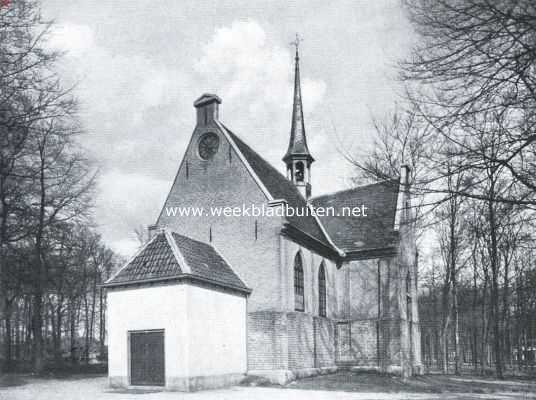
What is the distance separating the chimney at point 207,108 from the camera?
2283cm

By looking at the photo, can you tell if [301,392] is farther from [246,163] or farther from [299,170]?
[299,170]

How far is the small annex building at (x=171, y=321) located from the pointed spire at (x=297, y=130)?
40.8 feet

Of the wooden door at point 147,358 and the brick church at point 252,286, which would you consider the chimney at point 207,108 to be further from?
the wooden door at point 147,358

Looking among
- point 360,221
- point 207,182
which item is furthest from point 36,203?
point 360,221

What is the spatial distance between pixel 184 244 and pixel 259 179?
429 cm

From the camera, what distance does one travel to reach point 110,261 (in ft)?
171

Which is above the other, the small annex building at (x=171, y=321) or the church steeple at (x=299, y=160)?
the church steeple at (x=299, y=160)

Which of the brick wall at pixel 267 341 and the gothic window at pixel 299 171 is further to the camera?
the gothic window at pixel 299 171

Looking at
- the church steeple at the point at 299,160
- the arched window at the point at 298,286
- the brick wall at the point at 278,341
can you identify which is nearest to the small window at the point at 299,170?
the church steeple at the point at 299,160

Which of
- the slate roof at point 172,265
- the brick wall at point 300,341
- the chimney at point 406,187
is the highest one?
the chimney at point 406,187

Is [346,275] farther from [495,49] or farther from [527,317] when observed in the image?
[527,317]

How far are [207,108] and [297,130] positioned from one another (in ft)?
29.0

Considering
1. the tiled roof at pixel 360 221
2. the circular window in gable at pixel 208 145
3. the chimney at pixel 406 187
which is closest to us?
the chimney at pixel 406 187

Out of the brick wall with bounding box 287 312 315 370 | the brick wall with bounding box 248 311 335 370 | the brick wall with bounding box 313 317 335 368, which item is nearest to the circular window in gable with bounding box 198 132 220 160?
the brick wall with bounding box 248 311 335 370
